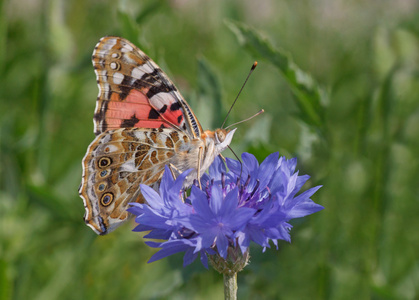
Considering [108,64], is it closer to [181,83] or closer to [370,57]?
[370,57]

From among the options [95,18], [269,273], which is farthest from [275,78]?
[269,273]

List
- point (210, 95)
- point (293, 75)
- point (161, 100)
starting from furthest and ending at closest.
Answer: point (210, 95) → point (161, 100) → point (293, 75)

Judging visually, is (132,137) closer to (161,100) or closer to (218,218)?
(161,100)

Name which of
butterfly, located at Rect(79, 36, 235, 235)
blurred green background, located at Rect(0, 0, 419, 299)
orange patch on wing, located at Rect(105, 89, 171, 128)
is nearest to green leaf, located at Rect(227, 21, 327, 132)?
blurred green background, located at Rect(0, 0, 419, 299)

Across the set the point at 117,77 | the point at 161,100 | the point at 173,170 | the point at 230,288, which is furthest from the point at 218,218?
the point at 117,77

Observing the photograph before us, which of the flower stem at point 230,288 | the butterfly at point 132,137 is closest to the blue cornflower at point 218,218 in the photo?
the flower stem at point 230,288

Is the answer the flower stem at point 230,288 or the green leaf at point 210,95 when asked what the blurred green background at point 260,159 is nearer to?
the green leaf at point 210,95

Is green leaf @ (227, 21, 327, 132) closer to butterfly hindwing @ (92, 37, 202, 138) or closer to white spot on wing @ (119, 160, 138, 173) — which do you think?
butterfly hindwing @ (92, 37, 202, 138)
